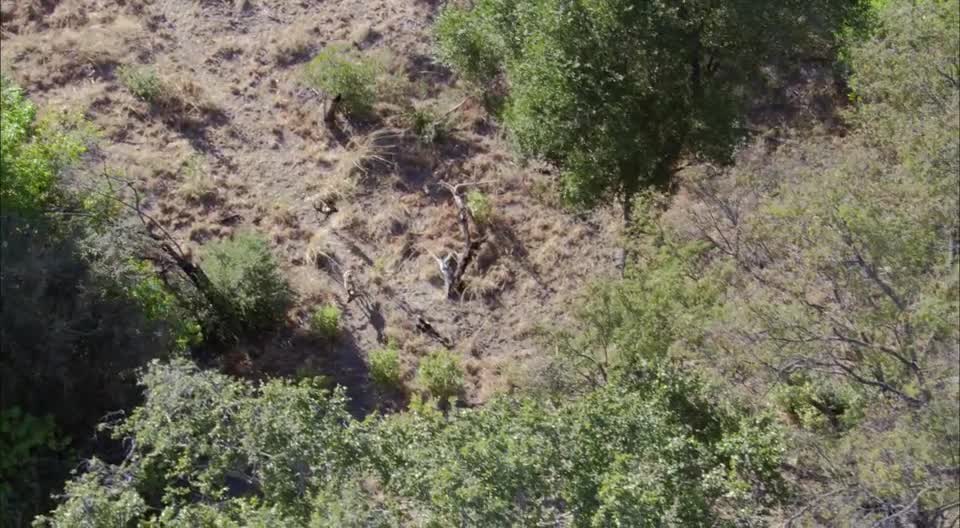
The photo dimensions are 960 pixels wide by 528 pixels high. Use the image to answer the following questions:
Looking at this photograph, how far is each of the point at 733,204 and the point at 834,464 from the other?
3.86 meters

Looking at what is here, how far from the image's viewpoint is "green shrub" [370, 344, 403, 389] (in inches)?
568

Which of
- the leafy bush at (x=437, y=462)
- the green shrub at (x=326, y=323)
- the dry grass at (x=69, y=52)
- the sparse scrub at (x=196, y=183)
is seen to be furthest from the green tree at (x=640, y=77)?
the dry grass at (x=69, y=52)

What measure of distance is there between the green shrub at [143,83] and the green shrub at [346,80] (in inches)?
108

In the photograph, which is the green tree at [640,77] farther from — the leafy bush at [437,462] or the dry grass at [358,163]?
the dry grass at [358,163]

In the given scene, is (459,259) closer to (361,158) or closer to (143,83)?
(361,158)

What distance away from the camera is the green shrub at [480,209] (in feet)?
54.2

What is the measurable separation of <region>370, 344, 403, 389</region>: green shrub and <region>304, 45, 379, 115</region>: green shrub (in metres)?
5.34

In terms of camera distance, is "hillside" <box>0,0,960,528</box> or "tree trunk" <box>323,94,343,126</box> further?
"tree trunk" <box>323,94,343,126</box>

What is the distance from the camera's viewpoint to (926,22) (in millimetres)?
10180

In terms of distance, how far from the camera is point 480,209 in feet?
54.2

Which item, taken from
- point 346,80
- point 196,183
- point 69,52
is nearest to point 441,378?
point 196,183

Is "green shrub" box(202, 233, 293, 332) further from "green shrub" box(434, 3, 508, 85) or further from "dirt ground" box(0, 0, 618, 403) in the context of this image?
"green shrub" box(434, 3, 508, 85)

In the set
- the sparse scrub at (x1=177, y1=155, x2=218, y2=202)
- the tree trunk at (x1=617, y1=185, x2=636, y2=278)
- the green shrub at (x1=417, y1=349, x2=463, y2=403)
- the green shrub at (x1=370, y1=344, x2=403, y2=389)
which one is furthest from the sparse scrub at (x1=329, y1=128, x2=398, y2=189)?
the tree trunk at (x1=617, y1=185, x2=636, y2=278)

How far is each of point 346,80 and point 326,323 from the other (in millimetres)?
4836
